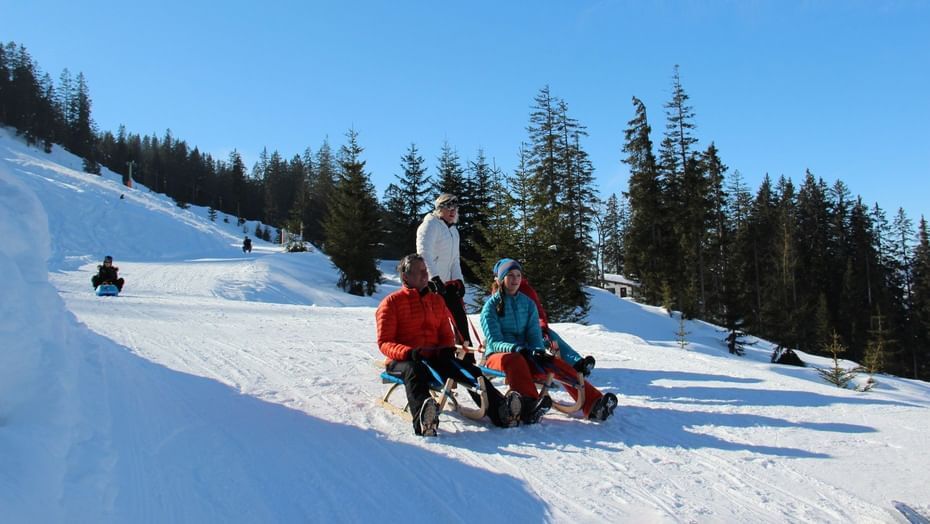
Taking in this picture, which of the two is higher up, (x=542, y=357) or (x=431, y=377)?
(x=542, y=357)

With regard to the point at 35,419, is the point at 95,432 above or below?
below

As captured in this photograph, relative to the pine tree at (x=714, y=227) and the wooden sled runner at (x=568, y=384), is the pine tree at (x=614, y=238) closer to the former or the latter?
the pine tree at (x=714, y=227)

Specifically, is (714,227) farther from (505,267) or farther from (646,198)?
(505,267)

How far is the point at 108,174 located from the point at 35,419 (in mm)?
78839

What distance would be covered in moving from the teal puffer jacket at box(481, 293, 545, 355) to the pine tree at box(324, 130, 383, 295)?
23.2 m

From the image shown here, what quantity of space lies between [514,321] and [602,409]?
128 centimetres

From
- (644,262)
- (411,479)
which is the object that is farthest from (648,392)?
(644,262)

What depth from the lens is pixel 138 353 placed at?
7488mm

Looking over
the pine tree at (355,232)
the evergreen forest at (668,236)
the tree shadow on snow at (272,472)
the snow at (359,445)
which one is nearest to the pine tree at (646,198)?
the evergreen forest at (668,236)

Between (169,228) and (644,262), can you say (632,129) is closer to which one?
(644,262)

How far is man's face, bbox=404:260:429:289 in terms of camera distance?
540 centimetres

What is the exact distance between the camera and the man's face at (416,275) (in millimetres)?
5398

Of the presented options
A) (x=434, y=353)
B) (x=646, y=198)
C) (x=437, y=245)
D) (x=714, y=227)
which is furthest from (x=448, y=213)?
(x=714, y=227)

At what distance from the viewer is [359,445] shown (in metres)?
4.39
